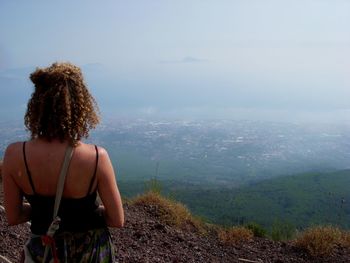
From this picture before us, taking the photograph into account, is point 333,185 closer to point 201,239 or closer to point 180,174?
point 201,239

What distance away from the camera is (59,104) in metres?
2.36

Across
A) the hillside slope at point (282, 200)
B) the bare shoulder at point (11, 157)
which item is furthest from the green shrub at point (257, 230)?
the hillside slope at point (282, 200)

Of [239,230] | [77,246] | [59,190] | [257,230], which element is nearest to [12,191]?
[59,190]

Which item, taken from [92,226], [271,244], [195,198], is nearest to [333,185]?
[195,198]

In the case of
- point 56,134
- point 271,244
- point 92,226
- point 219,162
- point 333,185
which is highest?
point 56,134

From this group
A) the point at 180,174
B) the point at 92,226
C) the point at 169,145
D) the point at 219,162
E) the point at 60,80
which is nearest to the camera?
the point at 60,80

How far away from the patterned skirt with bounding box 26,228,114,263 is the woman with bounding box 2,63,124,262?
0.06 meters

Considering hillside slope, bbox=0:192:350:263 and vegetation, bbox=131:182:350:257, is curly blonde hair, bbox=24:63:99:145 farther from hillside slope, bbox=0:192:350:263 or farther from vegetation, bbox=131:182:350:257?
vegetation, bbox=131:182:350:257

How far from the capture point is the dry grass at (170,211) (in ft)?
23.3

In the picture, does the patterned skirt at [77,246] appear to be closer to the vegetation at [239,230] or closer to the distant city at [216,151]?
the vegetation at [239,230]

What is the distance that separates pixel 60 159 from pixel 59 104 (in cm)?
28

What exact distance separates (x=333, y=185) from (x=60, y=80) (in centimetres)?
5199

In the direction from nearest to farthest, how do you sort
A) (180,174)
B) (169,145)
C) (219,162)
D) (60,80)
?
1. (60,80)
2. (180,174)
3. (219,162)
4. (169,145)

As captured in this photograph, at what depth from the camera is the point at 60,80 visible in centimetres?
238
